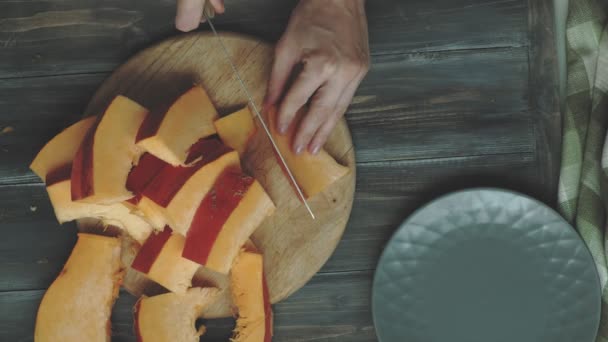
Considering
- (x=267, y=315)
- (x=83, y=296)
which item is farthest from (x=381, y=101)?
(x=83, y=296)

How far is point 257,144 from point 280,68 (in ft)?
0.65

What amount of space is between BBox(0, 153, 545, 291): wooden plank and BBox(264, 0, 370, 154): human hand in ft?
0.69

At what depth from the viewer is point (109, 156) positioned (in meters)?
1.13

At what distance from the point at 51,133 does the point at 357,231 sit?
0.78m

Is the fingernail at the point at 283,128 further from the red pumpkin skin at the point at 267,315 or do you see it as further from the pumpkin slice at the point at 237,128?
the red pumpkin skin at the point at 267,315

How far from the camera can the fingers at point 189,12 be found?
109cm

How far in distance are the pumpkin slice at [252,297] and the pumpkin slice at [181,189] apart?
15 cm

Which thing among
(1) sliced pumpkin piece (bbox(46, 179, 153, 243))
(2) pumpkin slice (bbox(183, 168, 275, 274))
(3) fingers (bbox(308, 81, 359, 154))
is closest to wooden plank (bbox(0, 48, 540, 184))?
(3) fingers (bbox(308, 81, 359, 154))

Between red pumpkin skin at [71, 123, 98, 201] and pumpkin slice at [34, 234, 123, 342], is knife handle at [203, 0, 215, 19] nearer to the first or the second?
red pumpkin skin at [71, 123, 98, 201]

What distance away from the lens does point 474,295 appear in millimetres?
1330

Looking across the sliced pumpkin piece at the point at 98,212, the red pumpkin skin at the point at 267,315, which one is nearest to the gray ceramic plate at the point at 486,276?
the red pumpkin skin at the point at 267,315

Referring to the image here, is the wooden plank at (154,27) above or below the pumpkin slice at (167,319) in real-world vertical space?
above

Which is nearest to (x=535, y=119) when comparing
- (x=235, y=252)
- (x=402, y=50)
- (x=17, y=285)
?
(x=402, y=50)

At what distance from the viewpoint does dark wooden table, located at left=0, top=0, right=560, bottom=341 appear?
1.34 metres
